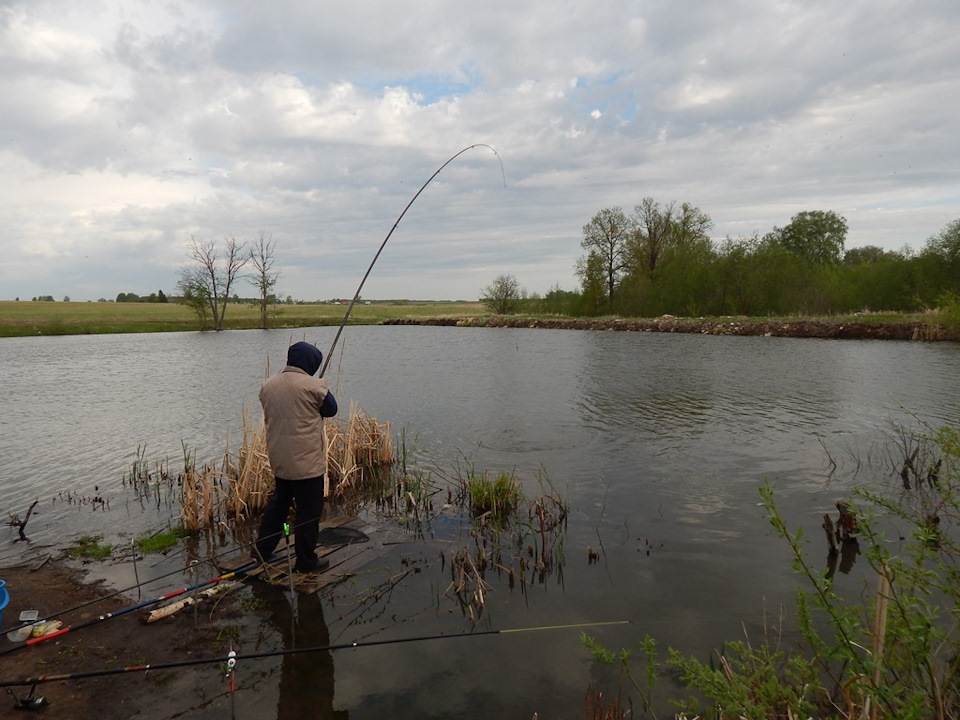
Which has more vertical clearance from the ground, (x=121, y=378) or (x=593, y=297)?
(x=593, y=297)

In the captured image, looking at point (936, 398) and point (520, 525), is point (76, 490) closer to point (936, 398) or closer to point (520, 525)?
point (520, 525)

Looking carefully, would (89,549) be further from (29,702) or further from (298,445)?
(29,702)

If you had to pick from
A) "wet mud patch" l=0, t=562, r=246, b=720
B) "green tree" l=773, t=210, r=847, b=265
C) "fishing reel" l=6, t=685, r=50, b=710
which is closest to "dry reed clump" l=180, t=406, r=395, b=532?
"wet mud patch" l=0, t=562, r=246, b=720

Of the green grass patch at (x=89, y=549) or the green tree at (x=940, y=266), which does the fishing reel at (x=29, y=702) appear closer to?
the green grass patch at (x=89, y=549)

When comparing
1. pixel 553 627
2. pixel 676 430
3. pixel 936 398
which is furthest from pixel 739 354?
pixel 553 627

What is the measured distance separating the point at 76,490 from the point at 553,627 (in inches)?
322

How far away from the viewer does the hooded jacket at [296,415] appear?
5.85 m

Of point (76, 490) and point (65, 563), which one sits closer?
point (65, 563)

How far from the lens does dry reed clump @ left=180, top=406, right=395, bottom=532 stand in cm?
779

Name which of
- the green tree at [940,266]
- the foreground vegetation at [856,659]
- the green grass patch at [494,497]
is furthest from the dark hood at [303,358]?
the green tree at [940,266]

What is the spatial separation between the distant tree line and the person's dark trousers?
1311 inches

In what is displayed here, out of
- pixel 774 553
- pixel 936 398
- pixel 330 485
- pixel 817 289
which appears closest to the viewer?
pixel 774 553

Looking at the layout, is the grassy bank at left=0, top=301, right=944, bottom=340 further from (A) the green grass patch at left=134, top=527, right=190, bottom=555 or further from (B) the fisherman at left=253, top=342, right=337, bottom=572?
(A) the green grass patch at left=134, top=527, right=190, bottom=555

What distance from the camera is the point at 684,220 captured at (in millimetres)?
59938
